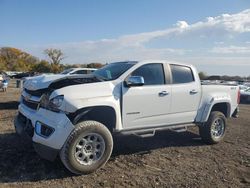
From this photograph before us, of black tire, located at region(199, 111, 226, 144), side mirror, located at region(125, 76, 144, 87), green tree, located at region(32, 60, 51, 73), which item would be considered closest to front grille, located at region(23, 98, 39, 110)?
side mirror, located at region(125, 76, 144, 87)

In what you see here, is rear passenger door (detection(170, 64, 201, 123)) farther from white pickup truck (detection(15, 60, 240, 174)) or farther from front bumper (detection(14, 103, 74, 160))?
front bumper (detection(14, 103, 74, 160))

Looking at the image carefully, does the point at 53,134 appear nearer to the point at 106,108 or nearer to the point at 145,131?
the point at 106,108

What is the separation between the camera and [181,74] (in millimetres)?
7309

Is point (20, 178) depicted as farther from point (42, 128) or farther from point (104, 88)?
point (104, 88)

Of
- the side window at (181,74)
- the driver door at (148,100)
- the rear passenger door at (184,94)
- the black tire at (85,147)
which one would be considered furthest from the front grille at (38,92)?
the side window at (181,74)

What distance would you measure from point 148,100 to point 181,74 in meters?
1.37

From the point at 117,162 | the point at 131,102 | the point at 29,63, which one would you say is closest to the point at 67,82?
the point at 131,102

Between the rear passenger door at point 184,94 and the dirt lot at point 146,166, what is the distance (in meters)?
0.79

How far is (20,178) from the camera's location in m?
5.03

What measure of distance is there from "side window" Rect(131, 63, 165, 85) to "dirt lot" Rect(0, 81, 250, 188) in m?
1.48

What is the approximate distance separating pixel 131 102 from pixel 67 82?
3.98 feet

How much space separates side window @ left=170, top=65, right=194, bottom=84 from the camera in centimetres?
712

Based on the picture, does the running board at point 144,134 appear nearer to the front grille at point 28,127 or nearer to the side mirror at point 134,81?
the side mirror at point 134,81

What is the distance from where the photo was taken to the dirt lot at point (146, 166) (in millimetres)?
5121
